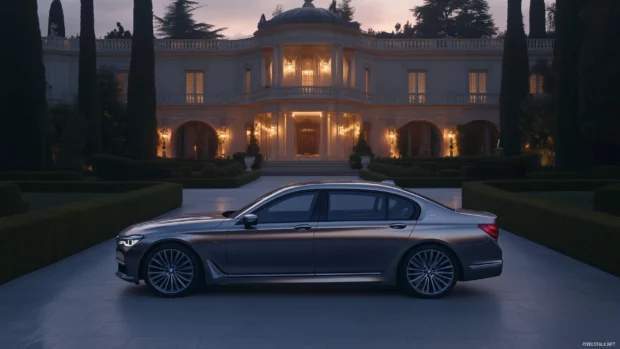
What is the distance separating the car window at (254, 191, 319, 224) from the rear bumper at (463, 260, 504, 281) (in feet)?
6.39

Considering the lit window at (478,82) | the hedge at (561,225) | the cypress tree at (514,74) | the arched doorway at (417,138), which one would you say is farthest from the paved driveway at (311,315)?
the arched doorway at (417,138)

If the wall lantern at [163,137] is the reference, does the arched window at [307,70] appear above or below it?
above

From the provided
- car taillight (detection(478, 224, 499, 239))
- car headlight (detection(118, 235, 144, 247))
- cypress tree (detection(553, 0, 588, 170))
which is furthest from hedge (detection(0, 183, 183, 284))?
cypress tree (detection(553, 0, 588, 170))

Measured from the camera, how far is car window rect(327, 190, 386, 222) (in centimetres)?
888

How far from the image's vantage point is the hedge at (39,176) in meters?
28.5

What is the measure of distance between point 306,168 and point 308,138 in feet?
28.1

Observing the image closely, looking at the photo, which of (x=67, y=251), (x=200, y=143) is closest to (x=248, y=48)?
(x=200, y=143)

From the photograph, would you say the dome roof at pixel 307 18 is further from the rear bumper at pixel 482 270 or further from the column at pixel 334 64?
the rear bumper at pixel 482 270

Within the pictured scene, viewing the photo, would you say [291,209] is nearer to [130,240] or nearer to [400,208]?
[400,208]

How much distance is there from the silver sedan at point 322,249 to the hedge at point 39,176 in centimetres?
2139

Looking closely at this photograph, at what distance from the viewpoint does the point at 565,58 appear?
105ft

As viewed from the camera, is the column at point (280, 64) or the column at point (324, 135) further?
the column at point (280, 64)

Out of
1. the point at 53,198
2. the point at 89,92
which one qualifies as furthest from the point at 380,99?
the point at 53,198

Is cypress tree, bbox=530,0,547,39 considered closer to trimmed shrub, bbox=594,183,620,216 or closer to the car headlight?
trimmed shrub, bbox=594,183,620,216
